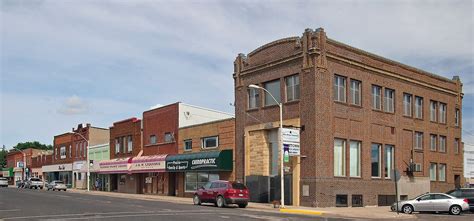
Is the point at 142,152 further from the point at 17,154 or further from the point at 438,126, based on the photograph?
the point at 17,154

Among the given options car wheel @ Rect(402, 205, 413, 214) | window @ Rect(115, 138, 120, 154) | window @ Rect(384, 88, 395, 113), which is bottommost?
car wheel @ Rect(402, 205, 413, 214)

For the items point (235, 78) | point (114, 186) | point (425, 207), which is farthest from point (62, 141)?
point (425, 207)

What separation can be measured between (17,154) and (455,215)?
100506 millimetres

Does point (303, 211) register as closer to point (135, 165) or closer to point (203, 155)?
point (203, 155)

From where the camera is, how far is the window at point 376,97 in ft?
131

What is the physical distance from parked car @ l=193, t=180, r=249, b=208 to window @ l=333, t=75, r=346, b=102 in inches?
385

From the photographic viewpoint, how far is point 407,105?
43.3 m

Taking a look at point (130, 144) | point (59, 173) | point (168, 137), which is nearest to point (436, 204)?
point (168, 137)

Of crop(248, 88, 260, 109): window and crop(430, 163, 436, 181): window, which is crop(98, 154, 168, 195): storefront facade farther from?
crop(430, 163, 436, 181): window

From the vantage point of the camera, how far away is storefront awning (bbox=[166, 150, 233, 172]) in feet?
137

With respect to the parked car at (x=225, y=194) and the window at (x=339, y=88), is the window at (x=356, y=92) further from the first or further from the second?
the parked car at (x=225, y=194)

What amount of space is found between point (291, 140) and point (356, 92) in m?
7.33

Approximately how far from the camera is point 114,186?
63219mm

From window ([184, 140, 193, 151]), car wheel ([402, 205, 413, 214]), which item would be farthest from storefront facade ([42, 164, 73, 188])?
car wheel ([402, 205, 413, 214])
